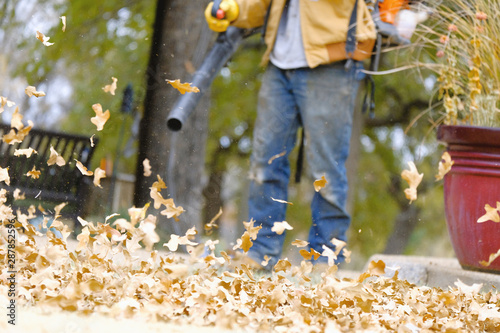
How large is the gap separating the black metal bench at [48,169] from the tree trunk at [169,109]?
106 centimetres

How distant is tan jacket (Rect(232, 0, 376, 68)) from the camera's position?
249 centimetres

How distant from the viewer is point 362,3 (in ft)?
8.33

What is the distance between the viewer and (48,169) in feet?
8.27

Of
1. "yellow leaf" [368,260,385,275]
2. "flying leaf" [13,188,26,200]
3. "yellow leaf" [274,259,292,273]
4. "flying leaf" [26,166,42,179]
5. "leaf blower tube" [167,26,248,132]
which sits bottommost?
"yellow leaf" [274,259,292,273]

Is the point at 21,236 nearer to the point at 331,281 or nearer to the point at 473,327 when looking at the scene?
the point at 331,281

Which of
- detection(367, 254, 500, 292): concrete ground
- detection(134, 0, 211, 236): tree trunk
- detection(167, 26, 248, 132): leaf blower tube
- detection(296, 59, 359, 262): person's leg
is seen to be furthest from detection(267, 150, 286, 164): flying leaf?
detection(134, 0, 211, 236): tree trunk

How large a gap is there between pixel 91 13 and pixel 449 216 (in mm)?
3906

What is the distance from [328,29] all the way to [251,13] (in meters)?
0.37

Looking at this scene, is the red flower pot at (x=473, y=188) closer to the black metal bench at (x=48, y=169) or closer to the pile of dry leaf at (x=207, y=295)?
the pile of dry leaf at (x=207, y=295)

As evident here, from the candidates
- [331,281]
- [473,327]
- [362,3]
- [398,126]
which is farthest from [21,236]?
[398,126]

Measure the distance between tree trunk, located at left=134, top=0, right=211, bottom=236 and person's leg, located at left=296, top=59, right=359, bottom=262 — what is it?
59.1 inches

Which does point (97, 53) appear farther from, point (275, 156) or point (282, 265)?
point (282, 265)

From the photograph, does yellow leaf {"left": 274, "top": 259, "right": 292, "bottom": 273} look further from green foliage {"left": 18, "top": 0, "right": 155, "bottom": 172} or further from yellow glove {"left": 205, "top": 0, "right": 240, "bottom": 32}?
green foliage {"left": 18, "top": 0, "right": 155, "bottom": 172}

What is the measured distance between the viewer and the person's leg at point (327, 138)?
8.21ft
